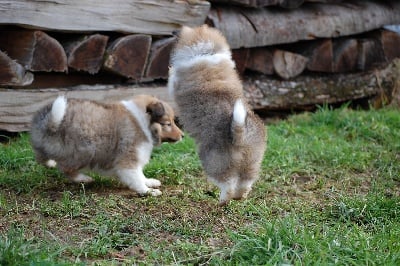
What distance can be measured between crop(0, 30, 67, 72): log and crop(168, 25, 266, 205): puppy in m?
1.43

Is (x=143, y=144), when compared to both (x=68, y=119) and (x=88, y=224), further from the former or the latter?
(x=88, y=224)

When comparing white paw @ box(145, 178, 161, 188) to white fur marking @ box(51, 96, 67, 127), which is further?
white paw @ box(145, 178, 161, 188)

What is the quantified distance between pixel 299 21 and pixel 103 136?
3.38m

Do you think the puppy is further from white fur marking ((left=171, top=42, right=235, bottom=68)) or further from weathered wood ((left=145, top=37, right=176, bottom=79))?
weathered wood ((left=145, top=37, right=176, bottom=79))

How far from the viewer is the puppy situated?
430 cm


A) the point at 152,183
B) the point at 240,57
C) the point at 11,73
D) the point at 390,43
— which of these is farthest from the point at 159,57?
the point at 390,43

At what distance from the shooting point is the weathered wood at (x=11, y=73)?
18.2 ft

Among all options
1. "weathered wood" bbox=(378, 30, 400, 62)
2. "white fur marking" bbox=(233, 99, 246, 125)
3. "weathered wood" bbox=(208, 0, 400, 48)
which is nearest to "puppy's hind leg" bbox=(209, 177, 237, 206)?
"white fur marking" bbox=(233, 99, 246, 125)

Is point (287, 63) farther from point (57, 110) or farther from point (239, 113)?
point (57, 110)

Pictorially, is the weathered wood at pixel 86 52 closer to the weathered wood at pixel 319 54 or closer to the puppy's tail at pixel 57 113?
the puppy's tail at pixel 57 113

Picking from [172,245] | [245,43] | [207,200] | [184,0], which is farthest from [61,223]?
[245,43]

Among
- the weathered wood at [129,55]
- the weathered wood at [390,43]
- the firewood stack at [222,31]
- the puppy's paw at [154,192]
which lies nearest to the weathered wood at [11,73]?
the firewood stack at [222,31]

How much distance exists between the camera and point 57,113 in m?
4.60

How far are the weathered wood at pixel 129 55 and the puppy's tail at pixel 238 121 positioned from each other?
2.15 m
